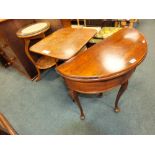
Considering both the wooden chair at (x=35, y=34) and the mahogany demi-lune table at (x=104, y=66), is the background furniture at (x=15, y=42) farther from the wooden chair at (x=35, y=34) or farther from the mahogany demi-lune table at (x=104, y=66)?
the mahogany demi-lune table at (x=104, y=66)

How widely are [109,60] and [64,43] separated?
0.62 m

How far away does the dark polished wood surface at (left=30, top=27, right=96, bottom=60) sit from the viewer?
1.28m

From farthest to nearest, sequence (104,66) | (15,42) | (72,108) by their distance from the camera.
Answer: (15,42), (72,108), (104,66)

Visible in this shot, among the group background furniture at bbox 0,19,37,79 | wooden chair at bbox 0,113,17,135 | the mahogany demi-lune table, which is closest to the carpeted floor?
background furniture at bbox 0,19,37,79

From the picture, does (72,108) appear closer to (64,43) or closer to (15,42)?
(64,43)

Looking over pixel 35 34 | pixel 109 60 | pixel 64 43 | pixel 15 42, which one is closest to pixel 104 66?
pixel 109 60

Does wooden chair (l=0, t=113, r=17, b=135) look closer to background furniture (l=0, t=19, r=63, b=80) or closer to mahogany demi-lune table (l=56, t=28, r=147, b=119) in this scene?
Answer: mahogany demi-lune table (l=56, t=28, r=147, b=119)

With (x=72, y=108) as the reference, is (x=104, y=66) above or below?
above

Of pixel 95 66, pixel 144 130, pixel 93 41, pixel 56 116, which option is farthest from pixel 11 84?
pixel 144 130

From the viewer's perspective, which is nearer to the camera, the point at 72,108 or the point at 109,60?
the point at 109,60

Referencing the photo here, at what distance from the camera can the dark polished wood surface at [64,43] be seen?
1284mm

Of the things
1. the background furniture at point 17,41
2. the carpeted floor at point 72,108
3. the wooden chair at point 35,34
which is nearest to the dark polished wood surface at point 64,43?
the wooden chair at point 35,34

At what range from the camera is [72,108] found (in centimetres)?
162

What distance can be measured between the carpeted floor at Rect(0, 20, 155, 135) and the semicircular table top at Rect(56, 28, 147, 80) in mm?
739
